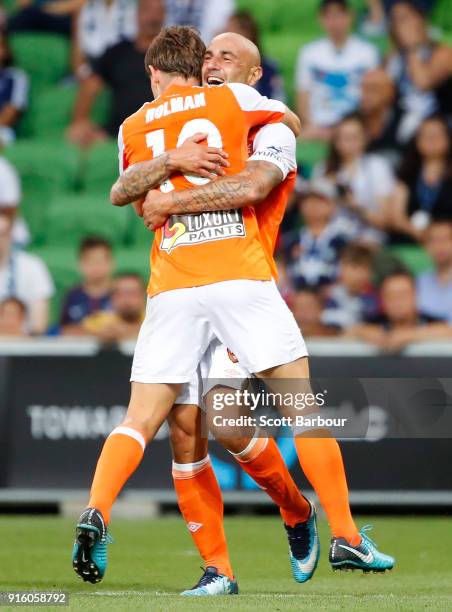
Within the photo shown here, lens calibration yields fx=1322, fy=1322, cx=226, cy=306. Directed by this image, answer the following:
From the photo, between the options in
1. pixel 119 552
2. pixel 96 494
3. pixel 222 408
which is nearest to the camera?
pixel 96 494

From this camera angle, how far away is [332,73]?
13.6m

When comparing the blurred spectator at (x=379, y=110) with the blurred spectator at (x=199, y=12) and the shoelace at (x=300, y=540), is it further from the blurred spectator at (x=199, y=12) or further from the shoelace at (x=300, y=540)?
the shoelace at (x=300, y=540)

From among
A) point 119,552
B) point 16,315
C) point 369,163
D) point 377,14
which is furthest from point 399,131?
point 119,552

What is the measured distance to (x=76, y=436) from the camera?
9656 millimetres

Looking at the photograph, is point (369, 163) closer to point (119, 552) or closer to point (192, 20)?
point (192, 20)

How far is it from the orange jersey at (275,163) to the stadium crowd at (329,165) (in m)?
4.27

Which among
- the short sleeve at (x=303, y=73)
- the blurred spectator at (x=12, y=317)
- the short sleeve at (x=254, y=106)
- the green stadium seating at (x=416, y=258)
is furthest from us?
the short sleeve at (x=303, y=73)

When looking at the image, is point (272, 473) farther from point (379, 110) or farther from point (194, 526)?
point (379, 110)

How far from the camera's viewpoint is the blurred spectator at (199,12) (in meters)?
13.9

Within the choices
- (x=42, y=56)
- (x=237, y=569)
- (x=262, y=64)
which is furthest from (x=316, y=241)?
(x=237, y=569)

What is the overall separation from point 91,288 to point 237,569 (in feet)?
16.4

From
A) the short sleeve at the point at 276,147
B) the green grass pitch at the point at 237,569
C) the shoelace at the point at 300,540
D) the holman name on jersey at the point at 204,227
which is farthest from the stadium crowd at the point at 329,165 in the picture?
the holman name on jersey at the point at 204,227

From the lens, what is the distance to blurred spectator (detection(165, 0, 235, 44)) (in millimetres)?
13852

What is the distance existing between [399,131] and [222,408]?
26.3 feet
